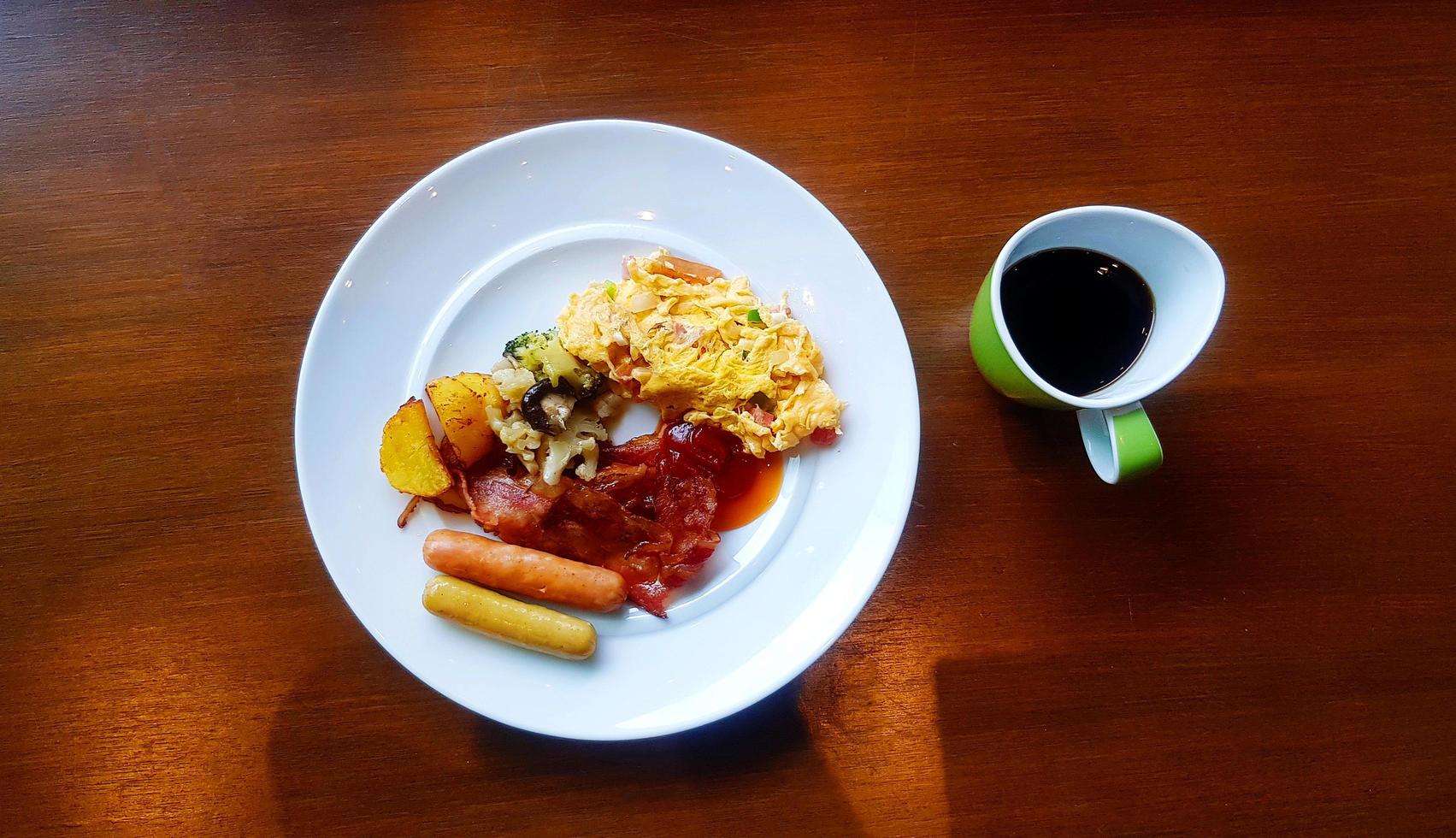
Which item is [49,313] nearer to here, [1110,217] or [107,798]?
[107,798]

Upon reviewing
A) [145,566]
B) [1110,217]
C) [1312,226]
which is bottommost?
[145,566]

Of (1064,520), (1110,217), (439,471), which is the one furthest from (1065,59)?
Answer: (439,471)

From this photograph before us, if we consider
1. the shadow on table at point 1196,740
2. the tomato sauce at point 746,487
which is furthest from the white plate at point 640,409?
the shadow on table at point 1196,740

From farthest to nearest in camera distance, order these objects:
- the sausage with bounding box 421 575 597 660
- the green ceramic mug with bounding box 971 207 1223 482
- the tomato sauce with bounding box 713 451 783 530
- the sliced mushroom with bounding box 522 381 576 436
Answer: the tomato sauce with bounding box 713 451 783 530, the sliced mushroom with bounding box 522 381 576 436, the sausage with bounding box 421 575 597 660, the green ceramic mug with bounding box 971 207 1223 482

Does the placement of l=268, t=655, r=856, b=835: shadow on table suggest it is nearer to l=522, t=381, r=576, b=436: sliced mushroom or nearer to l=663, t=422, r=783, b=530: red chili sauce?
l=663, t=422, r=783, b=530: red chili sauce

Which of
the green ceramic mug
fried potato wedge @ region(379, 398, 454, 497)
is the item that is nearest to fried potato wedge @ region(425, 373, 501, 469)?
fried potato wedge @ region(379, 398, 454, 497)

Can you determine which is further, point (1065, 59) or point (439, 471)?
point (1065, 59)
